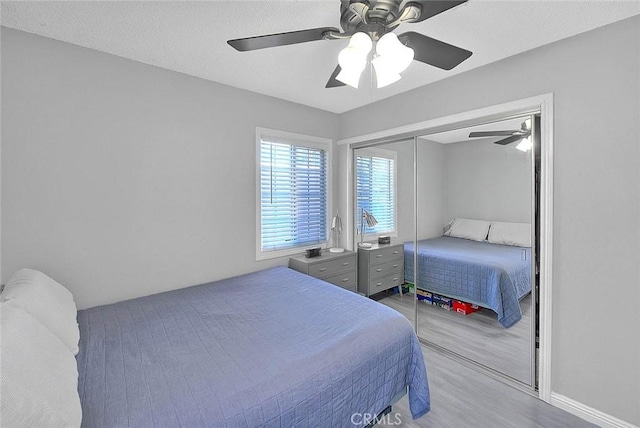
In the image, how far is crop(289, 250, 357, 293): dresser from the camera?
117 inches

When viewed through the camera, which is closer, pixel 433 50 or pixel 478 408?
pixel 433 50

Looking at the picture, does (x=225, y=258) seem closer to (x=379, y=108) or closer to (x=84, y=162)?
(x=84, y=162)

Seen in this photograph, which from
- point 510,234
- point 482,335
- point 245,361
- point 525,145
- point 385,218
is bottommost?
point 482,335

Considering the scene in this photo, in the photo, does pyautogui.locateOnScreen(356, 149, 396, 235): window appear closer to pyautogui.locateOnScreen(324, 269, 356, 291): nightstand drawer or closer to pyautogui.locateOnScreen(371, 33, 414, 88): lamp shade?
pyautogui.locateOnScreen(324, 269, 356, 291): nightstand drawer

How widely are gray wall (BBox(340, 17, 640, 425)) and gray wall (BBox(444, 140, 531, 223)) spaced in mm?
235

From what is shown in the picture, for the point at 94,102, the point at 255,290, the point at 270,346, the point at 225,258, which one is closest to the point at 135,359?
the point at 270,346

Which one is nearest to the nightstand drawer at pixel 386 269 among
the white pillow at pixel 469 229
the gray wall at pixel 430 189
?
the gray wall at pixel 430 189

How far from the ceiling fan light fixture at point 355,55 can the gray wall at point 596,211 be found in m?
1.54

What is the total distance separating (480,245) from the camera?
252 cm

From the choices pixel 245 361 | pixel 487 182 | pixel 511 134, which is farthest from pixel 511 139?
pixel 245 361

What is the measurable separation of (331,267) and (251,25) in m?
2.34

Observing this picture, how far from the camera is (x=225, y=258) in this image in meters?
2.70

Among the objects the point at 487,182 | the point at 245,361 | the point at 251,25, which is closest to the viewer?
the point at 245,361

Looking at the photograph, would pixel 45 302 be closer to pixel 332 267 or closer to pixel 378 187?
pixel 332 267
